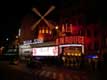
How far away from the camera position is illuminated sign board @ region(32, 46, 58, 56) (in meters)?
61.4

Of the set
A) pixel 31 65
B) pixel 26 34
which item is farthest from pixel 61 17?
pixel 26 34

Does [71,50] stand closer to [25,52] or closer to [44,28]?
[44,28]

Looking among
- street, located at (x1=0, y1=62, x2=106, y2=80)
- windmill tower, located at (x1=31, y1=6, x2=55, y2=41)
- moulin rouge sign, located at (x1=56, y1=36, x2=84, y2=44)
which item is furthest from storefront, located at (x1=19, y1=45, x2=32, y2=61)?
street, located at (x1=0, y1=62, x2=106, y2=80)

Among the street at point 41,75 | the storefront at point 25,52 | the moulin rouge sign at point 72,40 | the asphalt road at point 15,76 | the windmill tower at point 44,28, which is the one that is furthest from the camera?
the storefront at point 25,52

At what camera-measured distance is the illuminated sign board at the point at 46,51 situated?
201 ft

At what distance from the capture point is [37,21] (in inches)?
2756

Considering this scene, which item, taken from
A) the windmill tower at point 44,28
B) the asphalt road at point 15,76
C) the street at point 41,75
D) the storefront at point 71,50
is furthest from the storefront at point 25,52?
the asphalt road at point 15,76

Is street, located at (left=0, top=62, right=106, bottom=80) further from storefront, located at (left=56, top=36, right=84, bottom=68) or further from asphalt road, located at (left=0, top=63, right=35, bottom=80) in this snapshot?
storefront, located at (left=56, top=36, right=84, bottom=68)

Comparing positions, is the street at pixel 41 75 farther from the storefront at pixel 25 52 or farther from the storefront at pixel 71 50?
the storefront at pixel 25 52

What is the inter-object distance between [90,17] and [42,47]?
62.9ft

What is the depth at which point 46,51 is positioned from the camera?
66.4m

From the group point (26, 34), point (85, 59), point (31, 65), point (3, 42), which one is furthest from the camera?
point (3, 42)

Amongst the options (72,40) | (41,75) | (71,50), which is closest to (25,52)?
(71,50)

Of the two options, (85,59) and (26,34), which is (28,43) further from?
(85,59)
